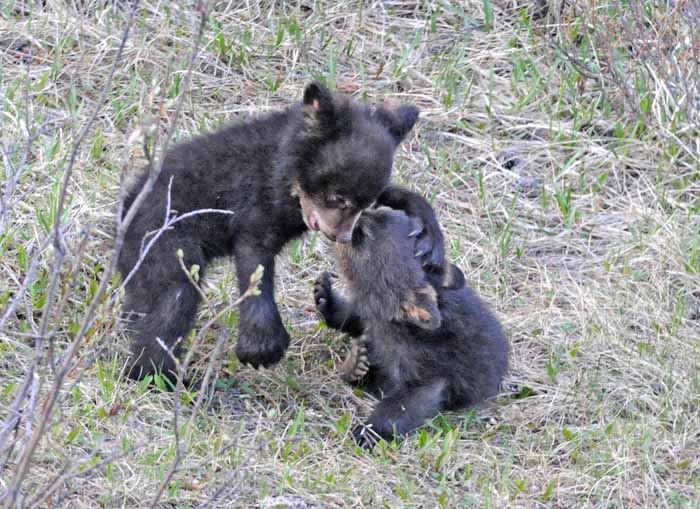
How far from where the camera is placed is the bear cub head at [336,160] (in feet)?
18.4

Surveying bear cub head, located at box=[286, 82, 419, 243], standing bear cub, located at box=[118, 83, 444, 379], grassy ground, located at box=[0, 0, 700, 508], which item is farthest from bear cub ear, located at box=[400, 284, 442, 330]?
grassy ground, located at box=[0, 0, 700, 508]

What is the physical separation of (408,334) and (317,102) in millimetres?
1146

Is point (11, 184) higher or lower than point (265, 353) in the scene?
higher

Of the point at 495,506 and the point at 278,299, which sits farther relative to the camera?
the point at 278,299

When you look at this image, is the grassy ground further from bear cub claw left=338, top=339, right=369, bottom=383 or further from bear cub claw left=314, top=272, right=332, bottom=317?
bear cub claw left=314, top=272, right=332, bottom=317

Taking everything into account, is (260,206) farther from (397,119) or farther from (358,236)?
(397,119)

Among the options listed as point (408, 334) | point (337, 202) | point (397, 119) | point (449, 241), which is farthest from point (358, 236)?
point (449, 241)

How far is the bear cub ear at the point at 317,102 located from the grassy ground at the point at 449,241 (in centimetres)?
108

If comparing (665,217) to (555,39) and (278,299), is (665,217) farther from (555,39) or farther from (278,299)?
(278,299)

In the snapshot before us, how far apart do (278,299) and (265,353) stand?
1.02m

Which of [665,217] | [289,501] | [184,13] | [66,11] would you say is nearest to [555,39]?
[665,217]

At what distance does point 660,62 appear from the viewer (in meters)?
7.87

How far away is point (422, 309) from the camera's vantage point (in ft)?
17.7

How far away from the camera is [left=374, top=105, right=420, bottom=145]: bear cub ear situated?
5980 mm
